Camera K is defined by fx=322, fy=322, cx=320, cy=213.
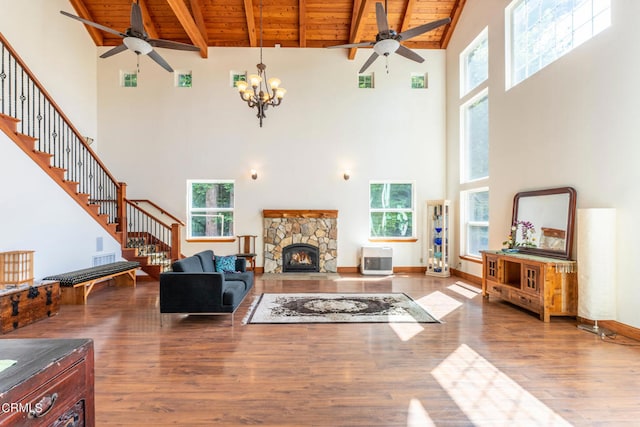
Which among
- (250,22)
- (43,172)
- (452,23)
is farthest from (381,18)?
(43,172)

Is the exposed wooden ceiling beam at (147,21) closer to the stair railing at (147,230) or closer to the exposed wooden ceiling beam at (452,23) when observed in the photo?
the stair railing at (147,230)

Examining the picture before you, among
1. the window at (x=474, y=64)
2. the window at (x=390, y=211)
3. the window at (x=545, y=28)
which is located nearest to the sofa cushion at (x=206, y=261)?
the window at (x=390, y=211)

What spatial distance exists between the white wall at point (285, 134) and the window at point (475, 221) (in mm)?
919

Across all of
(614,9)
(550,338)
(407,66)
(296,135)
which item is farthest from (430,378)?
(407,66)

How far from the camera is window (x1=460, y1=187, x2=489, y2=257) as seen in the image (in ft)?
22.6

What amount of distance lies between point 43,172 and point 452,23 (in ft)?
29.4

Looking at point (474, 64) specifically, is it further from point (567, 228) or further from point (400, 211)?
point (567, 228)

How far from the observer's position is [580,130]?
433cm

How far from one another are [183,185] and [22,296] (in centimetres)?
427

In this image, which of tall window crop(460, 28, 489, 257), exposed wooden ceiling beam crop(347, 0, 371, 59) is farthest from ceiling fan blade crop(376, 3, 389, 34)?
tall window crop(460, 28, 489, 257)

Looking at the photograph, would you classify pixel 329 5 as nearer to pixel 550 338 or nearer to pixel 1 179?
pixel 1 179

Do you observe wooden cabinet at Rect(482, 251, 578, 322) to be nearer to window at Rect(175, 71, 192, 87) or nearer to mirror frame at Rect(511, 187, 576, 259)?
mirror frame at Rect(511, 187, 576, 259)

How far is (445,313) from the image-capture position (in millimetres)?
4660

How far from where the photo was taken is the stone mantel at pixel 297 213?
26.0 feet
